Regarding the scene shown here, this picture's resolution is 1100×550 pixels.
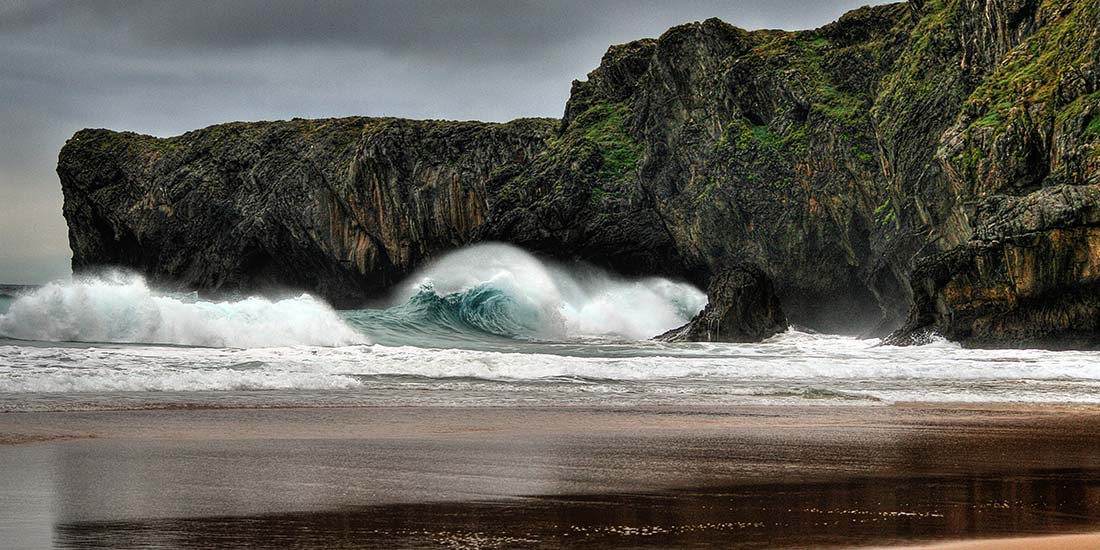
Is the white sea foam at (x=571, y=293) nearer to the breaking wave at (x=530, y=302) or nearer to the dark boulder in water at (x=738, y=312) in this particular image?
the breaking wave at (x=530, y=302)

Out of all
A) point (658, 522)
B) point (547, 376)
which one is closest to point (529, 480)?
point (658, 522)

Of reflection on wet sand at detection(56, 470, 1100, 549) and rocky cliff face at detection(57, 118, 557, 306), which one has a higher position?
rocky cliff face at detection(57, 118, 557, 306)

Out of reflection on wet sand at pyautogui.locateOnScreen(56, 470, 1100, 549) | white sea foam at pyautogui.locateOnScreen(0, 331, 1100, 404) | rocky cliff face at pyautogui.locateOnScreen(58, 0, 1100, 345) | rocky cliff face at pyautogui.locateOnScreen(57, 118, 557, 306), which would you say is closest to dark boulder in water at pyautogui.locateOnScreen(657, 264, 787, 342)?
rocky cliff face at pyautogui.locateOnScreen(58, 0, 1100, 345)

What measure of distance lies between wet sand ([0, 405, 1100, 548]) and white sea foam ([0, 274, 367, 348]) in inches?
678

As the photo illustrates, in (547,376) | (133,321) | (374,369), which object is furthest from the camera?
(133,321)

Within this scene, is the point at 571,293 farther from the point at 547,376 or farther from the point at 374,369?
the point at 547,376

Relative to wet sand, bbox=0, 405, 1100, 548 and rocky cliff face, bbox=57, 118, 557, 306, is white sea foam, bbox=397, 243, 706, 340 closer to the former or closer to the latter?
rocky cliff face, bbox=57, 118, 557, 306

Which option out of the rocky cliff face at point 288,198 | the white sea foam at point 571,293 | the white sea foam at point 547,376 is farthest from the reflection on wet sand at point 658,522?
the rocky cliff face at point 288,198

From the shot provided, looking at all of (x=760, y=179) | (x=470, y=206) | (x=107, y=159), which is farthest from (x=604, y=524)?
(x=107, y=159)

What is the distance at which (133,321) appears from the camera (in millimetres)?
27125

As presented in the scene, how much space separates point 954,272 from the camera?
26312 mm

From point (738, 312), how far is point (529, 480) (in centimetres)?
2794

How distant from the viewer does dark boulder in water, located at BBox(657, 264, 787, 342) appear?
33.4m

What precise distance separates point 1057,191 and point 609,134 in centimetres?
2507
